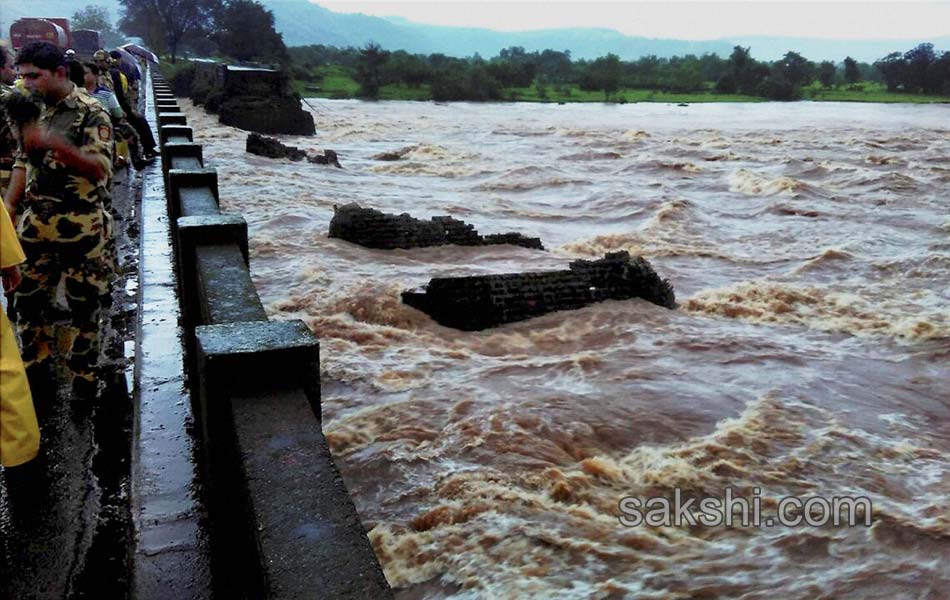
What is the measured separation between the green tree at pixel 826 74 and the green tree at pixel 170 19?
5739 centimetres

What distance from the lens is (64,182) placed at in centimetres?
410

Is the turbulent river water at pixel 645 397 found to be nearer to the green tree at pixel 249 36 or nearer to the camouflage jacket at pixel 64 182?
the camouflage jacket at pixel 64 182

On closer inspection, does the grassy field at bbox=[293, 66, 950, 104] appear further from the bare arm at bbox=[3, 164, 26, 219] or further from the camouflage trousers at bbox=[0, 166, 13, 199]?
the bare arm at bbox=[3, 164, 26, 219]

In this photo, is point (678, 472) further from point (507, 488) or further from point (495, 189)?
point (495, 189)

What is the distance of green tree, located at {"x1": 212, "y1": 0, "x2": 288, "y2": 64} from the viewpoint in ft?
227

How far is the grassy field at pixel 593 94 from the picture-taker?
2542 inches

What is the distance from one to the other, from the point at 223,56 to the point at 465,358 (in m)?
73.4

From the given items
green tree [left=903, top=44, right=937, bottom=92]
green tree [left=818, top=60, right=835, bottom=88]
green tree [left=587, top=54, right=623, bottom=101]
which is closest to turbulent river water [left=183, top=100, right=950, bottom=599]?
green tree [left=587, top=54, right=623, bottom=101]

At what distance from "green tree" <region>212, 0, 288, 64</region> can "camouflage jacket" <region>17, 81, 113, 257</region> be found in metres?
67.1

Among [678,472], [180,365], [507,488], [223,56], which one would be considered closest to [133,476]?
[180,365]

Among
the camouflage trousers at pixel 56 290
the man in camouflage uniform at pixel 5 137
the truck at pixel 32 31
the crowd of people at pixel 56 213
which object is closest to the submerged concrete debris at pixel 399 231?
the man in camouflage uniform at pixel 5 137

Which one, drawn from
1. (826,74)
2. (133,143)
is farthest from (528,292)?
(826,74)

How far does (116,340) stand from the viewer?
5.29 meters

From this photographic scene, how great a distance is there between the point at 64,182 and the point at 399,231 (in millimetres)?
7179
